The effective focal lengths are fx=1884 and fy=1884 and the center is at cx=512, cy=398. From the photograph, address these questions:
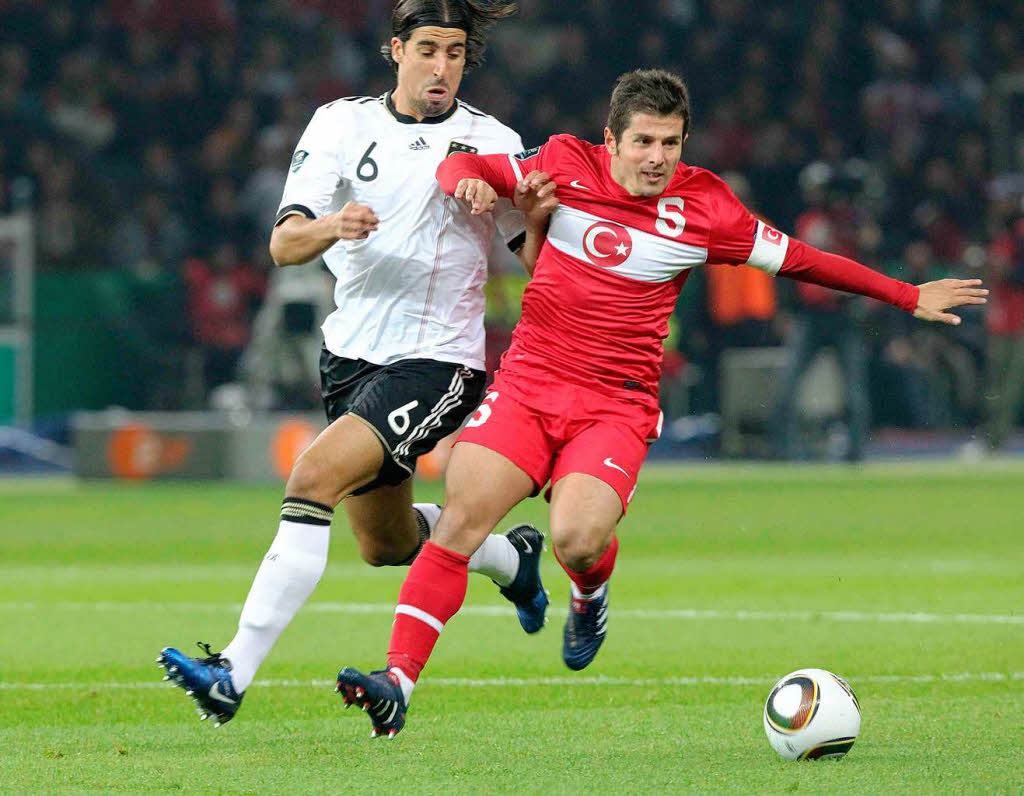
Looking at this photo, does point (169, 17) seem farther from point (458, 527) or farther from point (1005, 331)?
point (458, 527)

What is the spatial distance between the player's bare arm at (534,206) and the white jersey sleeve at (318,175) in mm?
578

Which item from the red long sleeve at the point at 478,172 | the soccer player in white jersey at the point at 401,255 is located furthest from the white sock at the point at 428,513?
the red long sleeve at the point at 478,172

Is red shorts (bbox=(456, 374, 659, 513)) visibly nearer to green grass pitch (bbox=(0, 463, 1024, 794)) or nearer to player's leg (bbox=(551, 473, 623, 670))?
player's leg (bbox=(551, 473, 623, 670))

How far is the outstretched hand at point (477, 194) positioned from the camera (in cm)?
559

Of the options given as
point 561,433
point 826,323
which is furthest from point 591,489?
point 826,323

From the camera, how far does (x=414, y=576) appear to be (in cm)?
556

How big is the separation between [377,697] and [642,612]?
3737mm

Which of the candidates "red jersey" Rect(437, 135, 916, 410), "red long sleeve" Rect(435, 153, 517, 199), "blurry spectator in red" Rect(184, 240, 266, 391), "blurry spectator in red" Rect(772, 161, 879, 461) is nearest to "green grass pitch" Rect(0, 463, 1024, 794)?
"red jersey" Rect(437, 135, 916, 410)

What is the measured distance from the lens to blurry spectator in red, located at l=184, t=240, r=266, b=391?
61.8 ft

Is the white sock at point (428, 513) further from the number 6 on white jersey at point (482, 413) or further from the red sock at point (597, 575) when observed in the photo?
the number 6 on white jersey at point (482, 413)

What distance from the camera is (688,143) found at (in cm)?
2195

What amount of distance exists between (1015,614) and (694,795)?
14.6 feet

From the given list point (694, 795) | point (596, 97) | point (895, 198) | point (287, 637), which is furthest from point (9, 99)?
point (694, 795)

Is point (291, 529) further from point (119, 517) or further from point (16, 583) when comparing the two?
point (119, 517)
